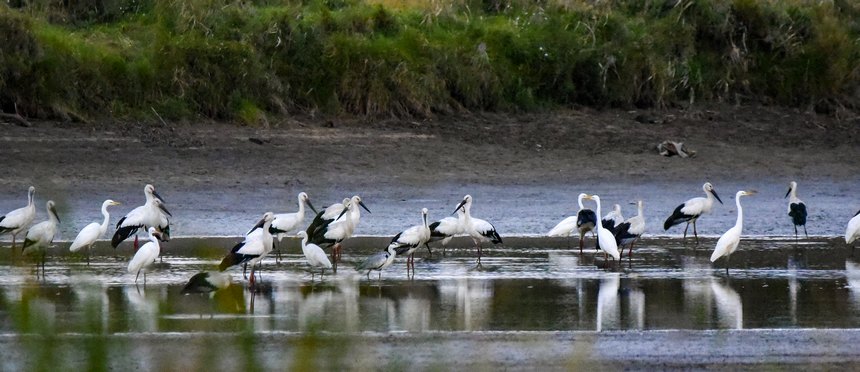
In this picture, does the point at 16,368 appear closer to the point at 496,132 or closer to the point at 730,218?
the point at 730,218

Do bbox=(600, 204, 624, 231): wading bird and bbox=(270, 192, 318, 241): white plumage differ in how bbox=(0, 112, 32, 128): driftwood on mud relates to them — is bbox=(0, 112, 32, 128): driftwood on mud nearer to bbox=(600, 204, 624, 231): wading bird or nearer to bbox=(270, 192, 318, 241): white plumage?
bbox=(270, 192, 318, 241): white plumage

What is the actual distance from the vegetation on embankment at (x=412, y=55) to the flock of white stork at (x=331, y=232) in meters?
4.72

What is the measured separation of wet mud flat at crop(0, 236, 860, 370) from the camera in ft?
26.3

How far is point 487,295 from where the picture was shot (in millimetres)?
10445

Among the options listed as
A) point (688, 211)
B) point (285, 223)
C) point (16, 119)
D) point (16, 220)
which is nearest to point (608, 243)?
point (688, 211)

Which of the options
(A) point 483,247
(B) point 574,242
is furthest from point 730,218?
(A) point 483,247

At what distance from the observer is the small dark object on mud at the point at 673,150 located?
724 inches

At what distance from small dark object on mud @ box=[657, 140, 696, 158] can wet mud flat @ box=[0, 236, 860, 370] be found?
17.3 ft

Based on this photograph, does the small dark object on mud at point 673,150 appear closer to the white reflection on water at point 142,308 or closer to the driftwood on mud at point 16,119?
the driftwood on mud at point 16,119

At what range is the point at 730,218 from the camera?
52.2 ft

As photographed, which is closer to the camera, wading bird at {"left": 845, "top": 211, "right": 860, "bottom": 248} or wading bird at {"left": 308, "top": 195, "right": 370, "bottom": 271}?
wading bird at {"left": 308, "top": 195, "right": 370, "bottom": 271}

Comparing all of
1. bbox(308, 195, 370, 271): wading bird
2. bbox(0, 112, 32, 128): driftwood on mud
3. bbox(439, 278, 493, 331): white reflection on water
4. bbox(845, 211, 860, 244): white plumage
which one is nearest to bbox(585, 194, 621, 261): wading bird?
bbox(439, 278, 493, 331): white reflection on water

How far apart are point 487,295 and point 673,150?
8.58m

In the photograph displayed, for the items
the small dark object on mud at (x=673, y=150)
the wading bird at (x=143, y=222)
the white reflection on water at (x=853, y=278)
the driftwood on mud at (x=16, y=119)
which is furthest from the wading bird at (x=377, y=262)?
the small dark object on mud at (x=673, y=150)
